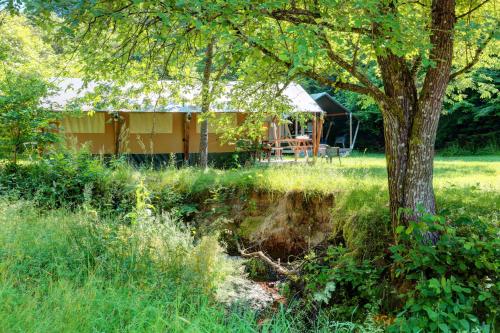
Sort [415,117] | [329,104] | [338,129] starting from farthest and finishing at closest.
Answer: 1. [338,129]
2. [329,104]
3. [415,117]

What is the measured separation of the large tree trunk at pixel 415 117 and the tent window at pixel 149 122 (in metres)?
11.4

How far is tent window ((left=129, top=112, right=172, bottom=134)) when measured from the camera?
15.6 metres

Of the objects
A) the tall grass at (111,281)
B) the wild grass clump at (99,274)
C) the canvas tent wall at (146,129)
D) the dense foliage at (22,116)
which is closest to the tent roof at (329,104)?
the canvas tent wall at (146,129)

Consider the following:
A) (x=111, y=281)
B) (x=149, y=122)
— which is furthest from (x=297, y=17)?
(x=149, y=122)

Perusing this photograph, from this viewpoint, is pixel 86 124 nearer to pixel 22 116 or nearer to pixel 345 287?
pixel 22 116

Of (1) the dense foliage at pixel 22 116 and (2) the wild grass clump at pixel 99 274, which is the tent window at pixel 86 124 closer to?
(1) the dense foliage at pixel 22 116

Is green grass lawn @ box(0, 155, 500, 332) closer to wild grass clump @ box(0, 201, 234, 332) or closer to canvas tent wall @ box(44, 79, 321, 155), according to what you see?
wild grass clump @ box(0, 201, 234, 332)

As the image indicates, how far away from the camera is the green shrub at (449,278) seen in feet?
13.1

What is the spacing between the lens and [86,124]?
15141mm

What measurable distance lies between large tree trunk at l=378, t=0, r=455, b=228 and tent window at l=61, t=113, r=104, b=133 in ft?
38.6

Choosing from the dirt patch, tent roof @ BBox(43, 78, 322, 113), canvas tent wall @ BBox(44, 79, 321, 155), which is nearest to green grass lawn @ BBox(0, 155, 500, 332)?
the dirt patch

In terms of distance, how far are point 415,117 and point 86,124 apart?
40.5 ft

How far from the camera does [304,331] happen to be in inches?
184

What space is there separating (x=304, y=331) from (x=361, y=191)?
2792 millimetres
